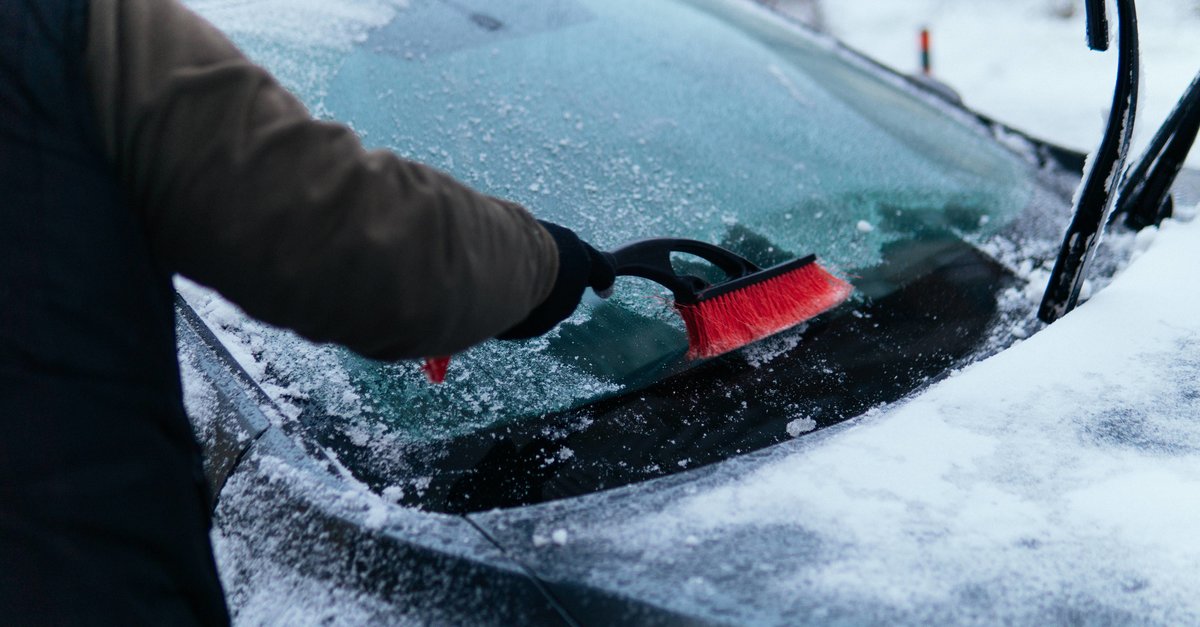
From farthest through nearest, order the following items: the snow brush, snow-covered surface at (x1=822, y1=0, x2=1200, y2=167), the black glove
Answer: snow-covered surface at (x1=822, y1=0, x2=1200, y2=167) → the snow brush → the black glove

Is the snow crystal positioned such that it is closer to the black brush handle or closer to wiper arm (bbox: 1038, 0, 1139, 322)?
the black brush handle

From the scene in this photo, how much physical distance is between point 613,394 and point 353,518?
46 cm

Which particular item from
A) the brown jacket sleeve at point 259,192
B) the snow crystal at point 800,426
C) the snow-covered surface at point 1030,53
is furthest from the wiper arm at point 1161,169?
the brown jacket sleeve at point 259,192

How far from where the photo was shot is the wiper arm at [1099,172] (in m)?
1.42

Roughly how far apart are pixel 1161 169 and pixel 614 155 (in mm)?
1120

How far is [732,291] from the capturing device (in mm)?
1495

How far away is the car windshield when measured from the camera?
4.15 feet

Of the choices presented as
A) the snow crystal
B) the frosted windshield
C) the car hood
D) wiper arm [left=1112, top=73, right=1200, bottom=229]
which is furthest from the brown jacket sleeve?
wiper arm [left=1112, top=73, right=1200, bottom=229]

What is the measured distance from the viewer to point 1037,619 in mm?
913

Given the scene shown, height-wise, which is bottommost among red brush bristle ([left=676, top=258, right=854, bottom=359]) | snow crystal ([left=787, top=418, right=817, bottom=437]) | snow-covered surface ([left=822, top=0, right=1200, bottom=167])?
snow-covered surface ([left=822, top=0, right=1200, bottom=167])

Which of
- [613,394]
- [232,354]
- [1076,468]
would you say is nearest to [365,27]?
[232,354]

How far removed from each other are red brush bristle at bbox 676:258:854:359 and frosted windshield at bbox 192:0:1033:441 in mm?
40

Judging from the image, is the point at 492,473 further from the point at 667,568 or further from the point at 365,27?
the point at 365,27

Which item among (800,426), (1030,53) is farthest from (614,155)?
(1030,53)
